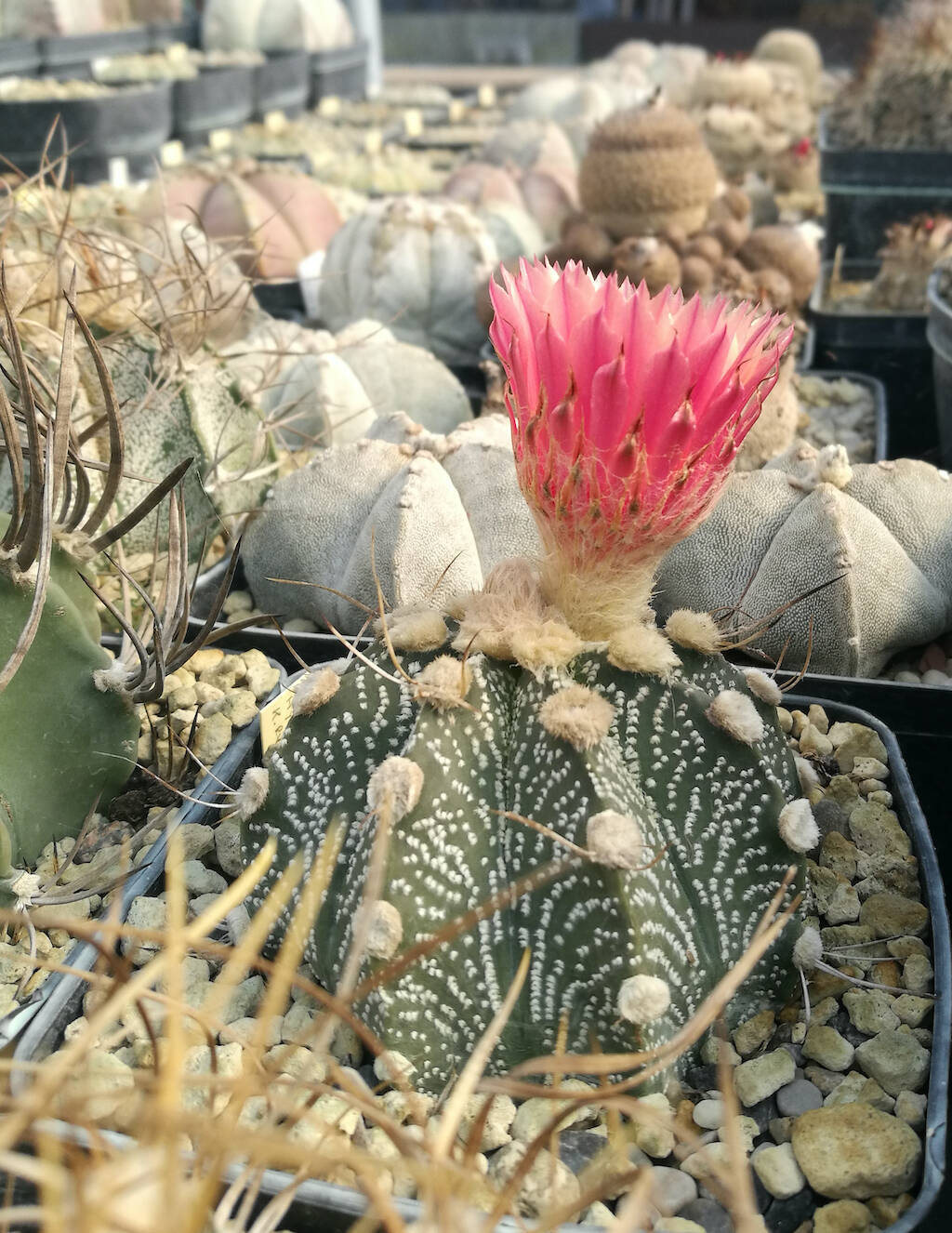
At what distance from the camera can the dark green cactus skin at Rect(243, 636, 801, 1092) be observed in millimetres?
694

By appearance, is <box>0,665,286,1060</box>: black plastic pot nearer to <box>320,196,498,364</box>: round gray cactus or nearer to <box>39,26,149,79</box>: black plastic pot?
<box>320,196,498,364</box>: round gray cactus

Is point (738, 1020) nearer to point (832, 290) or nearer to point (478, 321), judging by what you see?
point (478, 321)

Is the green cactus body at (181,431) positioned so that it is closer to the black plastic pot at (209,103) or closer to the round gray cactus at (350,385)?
the round gray cactus at (350,385)

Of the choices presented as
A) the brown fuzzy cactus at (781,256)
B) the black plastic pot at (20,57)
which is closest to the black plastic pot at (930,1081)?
the brown fuzzy cactus at (781,256)

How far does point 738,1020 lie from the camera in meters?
0.81

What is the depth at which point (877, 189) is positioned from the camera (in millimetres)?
2713

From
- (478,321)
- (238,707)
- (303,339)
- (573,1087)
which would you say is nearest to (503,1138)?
(573,1087)

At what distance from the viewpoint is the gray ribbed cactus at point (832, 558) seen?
4.08ft

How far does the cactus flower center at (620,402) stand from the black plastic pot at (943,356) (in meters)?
1.10

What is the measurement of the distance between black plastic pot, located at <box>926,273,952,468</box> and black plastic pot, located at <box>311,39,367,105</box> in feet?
13.4

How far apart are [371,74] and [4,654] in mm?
5941

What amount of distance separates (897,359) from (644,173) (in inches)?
24.0

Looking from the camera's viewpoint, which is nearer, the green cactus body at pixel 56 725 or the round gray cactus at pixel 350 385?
the green cactus body at pixel 56 725

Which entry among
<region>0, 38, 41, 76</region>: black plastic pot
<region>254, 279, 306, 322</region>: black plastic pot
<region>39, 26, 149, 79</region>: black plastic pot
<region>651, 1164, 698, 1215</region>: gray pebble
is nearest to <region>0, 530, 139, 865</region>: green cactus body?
<region>651, 1164, 698, 1215</region>: gray pebble
